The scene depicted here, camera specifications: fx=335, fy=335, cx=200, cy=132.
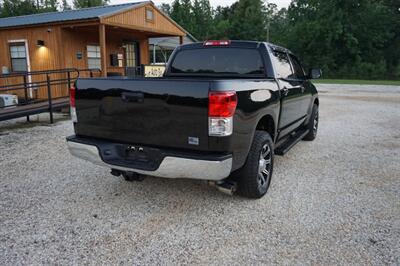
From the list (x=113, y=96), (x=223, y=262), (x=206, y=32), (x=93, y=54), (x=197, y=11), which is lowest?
(x=223, y=262)

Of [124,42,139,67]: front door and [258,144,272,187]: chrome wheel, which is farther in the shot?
[124,42,139,67]: front door

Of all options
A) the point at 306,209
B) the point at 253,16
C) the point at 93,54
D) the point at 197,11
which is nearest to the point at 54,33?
the point at 93,54

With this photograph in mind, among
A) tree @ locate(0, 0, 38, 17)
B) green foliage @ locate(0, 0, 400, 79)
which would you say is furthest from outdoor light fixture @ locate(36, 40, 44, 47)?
tree @ locate(0, 0, 38, 17)

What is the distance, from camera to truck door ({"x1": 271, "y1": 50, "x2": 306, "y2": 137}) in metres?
4.48

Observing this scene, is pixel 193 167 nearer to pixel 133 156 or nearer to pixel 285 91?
pixel 133 156

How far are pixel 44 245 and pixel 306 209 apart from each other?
101 inches

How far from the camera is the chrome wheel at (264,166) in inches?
148

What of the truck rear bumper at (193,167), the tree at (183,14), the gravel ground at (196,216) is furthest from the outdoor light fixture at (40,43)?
the tree at (183,14)

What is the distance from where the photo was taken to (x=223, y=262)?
261cm

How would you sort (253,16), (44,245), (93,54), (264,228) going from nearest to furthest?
1. (44,245)
2. (264,228)
3. (93,54)
4. (253,16)

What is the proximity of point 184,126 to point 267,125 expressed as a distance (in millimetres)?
1436

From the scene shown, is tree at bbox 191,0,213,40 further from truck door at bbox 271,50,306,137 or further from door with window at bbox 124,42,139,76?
truck door at bbox 271,50,306,137

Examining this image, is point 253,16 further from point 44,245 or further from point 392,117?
point 44,245

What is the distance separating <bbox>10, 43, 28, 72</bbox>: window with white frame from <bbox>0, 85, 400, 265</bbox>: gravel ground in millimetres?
9000
